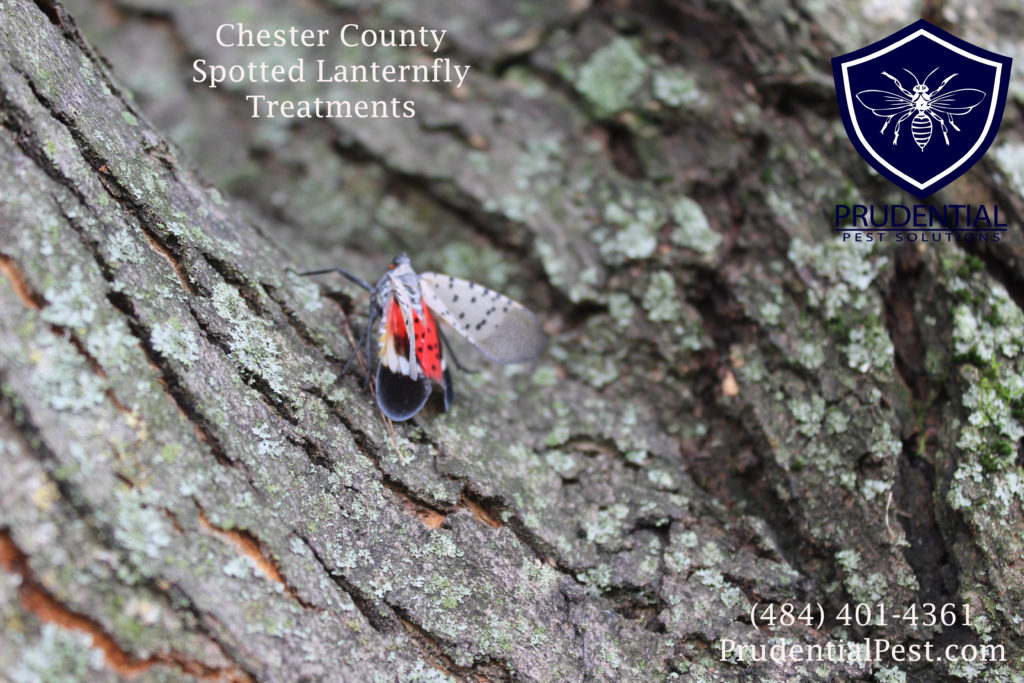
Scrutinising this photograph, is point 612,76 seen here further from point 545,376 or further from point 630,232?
point 545,376

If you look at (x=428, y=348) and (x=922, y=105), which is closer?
(x=428, y=348)

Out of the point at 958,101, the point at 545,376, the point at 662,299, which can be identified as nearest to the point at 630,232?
the point at 662,299

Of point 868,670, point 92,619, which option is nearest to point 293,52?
point 92,619

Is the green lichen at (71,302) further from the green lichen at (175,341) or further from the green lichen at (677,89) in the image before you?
the green lichen at (677,89)

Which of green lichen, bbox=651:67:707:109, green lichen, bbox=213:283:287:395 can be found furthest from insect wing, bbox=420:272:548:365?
green lichen, bbox=651:67:707:109

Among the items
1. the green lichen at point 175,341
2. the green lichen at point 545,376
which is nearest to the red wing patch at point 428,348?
the green lichen at point 545,376

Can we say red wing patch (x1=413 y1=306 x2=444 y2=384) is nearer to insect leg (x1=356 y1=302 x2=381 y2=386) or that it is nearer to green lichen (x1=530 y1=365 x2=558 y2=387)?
insect leg (x1=356 y1=302 x2=381 y2=386)
